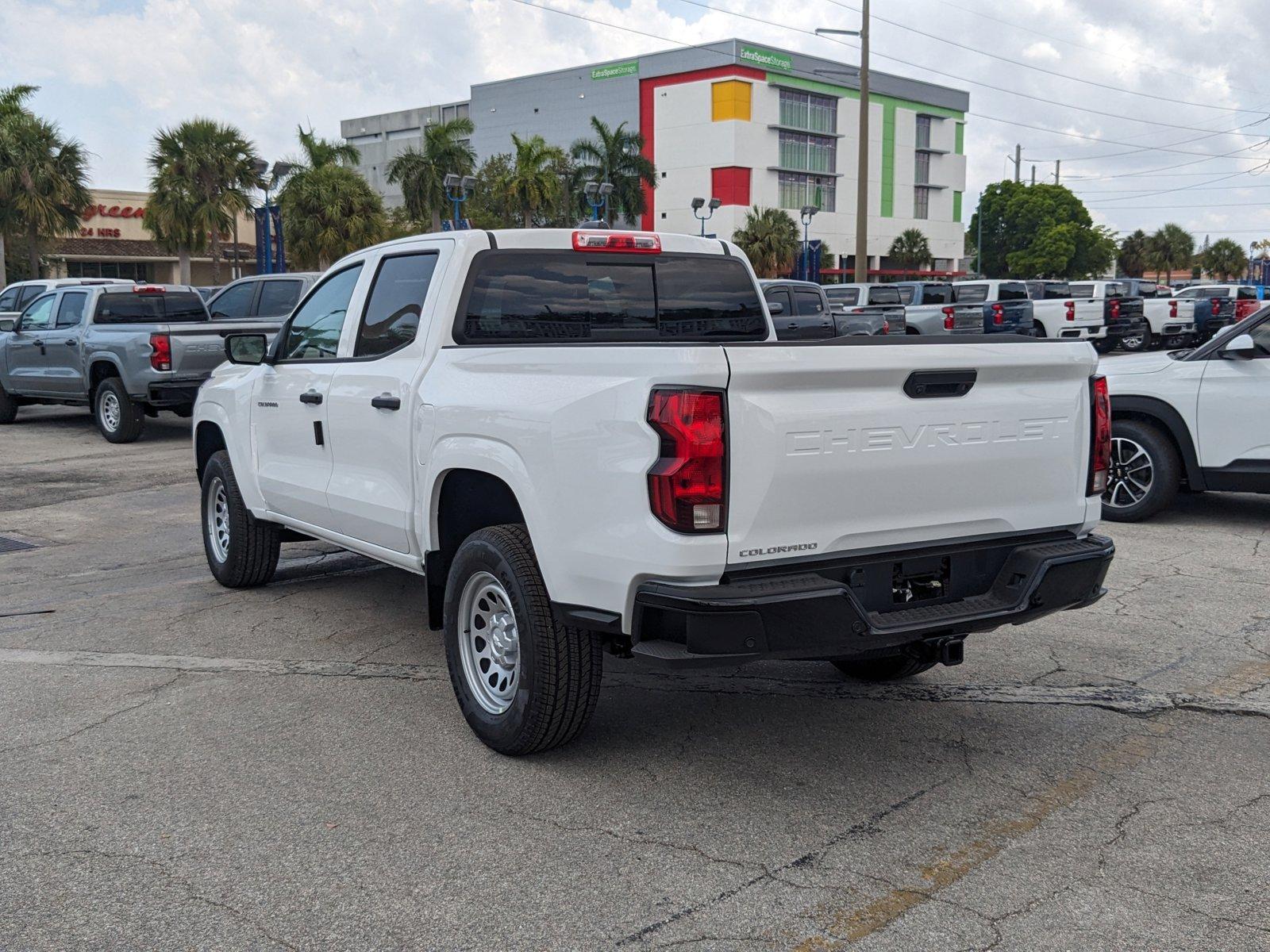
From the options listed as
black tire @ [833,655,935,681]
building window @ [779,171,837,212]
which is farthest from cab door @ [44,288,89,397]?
building window @ [779,171,837,212]

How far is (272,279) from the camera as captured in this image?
663 inches

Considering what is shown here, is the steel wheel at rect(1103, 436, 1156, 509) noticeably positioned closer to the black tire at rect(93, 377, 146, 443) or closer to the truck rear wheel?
the black tire at rect(93, 377, 146, 443)

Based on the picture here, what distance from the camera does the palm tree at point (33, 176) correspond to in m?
39.7

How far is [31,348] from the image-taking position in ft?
55.3

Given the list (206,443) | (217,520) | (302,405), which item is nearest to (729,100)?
(206,443)

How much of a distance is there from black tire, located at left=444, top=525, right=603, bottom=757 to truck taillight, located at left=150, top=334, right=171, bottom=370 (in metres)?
11.2

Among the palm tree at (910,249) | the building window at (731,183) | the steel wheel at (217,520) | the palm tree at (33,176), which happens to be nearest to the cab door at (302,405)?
the steel wheel at (217,520)

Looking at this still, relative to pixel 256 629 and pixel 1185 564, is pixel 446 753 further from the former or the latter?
pixel 1185 564

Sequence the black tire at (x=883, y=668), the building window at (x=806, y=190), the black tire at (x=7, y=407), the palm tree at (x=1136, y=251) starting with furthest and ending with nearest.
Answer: the palm tree at (x=1136, y=251)
the building window at (x=806, y=190)
the black tire at (x=7, y=407)
the black tire at (x=883, y=668)

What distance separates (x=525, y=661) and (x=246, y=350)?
3280mm

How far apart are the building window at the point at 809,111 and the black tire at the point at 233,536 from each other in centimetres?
8708

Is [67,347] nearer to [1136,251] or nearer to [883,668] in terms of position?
[883,668]

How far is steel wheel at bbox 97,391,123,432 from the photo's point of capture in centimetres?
1526

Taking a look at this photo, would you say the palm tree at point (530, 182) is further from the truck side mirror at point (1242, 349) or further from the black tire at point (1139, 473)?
the truck side mirror at point (1242, 349)
